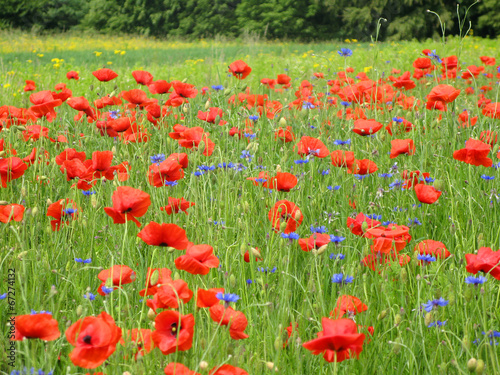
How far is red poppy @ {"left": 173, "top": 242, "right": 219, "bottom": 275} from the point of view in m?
0.98

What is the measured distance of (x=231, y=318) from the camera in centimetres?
90

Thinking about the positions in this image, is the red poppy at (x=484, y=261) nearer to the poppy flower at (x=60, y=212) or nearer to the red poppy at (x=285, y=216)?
the red poppy at (x=285, y=216)

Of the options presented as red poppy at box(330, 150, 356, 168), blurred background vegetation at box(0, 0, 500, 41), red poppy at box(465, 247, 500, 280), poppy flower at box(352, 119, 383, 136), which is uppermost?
blurred background vegetation at box(0, 0, 500, 41)

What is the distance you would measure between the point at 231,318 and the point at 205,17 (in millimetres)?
30837

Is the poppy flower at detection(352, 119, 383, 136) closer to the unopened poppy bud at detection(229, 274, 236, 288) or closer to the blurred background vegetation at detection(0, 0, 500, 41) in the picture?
the unopened poppy bud at detection(229, 274, 236, 288)

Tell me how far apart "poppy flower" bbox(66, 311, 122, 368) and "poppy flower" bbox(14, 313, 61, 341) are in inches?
2.0

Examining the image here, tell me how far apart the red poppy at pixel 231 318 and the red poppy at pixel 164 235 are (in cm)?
21

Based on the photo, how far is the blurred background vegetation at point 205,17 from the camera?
2693 centimetres

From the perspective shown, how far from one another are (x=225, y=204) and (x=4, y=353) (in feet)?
2.61

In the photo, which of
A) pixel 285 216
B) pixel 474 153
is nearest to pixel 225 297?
pixel 285 216

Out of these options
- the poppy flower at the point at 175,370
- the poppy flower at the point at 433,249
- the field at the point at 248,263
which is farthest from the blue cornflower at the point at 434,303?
the poppy flower at the point at 175,370

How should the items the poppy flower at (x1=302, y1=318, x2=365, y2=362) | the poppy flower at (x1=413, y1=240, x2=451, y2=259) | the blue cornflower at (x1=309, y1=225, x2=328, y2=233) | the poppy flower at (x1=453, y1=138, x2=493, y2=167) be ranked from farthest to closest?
the poppy flower at (x1=453, y1=138, x2=493, y2=167), the blue cornflower at (x1=309, y1=225, x2=328, y2=233), the poppy flower at (x1=413, y1=240, x2=451, y2=259), the poppy flower at (x1=302, y1=318, x2=365, y2=362)

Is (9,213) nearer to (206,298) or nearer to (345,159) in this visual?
(206,298)

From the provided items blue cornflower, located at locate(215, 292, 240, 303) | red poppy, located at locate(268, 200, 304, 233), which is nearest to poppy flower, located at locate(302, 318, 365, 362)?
blue cornflower, located at locate(215, 292, 240, 303)
